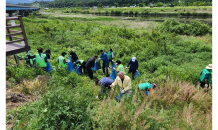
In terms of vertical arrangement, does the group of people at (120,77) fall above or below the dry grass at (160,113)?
above

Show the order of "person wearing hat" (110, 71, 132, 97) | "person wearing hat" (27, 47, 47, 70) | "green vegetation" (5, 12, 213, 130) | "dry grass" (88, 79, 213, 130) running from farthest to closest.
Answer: "person wearing hat" (27, 47, 47, 70) < "person wearing hat" (110, 71, 132, 97) < "dry grass" (88, 79, 213, 130) < "green vegetation" (5, 12, 213, 130)

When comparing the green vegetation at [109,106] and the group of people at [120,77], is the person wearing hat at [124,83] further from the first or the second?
the green vegetation at [109,106]

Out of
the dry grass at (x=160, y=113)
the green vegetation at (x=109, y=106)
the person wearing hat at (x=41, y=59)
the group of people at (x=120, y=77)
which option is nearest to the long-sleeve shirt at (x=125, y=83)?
the group of people at (x=120, y=77)

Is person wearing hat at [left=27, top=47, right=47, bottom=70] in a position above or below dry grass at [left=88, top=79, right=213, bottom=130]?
above

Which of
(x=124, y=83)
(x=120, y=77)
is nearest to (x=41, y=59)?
(x=120, y=77)

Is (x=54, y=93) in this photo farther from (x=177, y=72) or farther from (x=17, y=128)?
(x=177, y=72)

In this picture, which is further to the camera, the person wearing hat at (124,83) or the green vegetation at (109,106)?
the person wearing hat at (124,83)

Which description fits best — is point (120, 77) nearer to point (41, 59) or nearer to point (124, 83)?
point (124, 83)

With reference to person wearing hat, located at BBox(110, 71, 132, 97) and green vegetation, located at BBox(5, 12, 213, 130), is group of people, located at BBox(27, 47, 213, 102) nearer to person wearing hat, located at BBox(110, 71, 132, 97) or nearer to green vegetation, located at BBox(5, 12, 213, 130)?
person wearing hat, located at BBox(110, 71, 132, 97)

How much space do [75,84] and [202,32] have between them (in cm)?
1992

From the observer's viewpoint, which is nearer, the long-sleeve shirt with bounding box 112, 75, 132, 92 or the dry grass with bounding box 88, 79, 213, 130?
the dry grass with bounding box 88, 79, 213, 130

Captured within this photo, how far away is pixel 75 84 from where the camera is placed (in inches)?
242

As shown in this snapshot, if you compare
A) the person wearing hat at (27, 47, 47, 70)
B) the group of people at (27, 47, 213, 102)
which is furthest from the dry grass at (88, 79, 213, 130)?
the person wearing hat at (27, 47, 47, 70)

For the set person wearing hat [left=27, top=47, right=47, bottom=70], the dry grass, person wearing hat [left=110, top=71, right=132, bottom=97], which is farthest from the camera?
person wearing hat [left=27, top=47, right=47, bottom=70]
